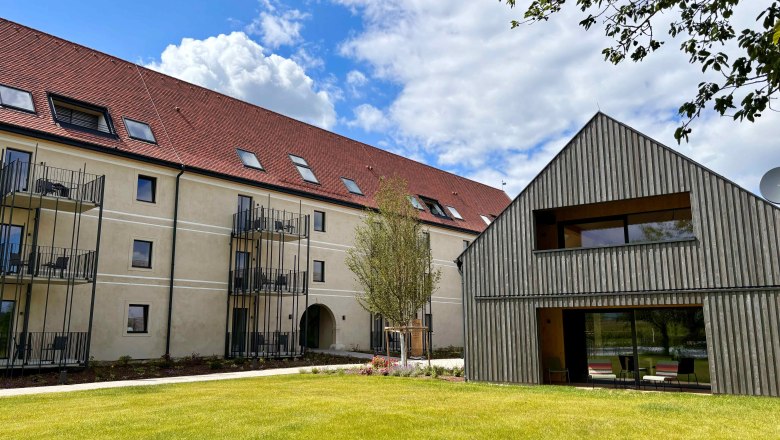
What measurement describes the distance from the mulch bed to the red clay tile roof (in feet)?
24.3

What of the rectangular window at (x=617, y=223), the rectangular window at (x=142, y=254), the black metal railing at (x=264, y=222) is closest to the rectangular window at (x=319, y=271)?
the black metal railing at (x=264, y=222)

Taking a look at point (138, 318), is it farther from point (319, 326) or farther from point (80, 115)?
point (319, 326)

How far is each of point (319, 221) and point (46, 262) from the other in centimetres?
1227

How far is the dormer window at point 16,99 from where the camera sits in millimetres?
18734

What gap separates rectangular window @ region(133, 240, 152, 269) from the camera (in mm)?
21094

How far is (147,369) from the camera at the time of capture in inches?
740

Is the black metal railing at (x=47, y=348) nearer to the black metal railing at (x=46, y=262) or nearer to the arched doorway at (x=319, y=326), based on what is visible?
the black metal railing at (x=46, y=262)

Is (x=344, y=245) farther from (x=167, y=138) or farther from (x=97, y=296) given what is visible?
(x=97, y=296)

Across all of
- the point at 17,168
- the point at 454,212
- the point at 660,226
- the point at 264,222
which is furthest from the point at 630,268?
the point at 454,212

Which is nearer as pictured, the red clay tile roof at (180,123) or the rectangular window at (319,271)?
the red clay tile roof at (180,123)

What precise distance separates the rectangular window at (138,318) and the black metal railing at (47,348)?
1.82m

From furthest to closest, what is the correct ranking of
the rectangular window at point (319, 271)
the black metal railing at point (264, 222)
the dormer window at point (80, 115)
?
the rectangular window at point (319, 271)
the black metal railing at point (264, 222)
the dormer window at point (80, 115)

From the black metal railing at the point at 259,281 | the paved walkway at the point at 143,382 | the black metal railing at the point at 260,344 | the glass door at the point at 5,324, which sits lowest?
the paved walkway at the point at 143,382

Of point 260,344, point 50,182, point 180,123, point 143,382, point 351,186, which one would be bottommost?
point 143,382
